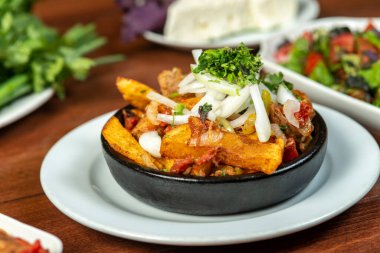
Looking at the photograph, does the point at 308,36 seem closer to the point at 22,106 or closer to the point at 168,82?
the point at 168,82

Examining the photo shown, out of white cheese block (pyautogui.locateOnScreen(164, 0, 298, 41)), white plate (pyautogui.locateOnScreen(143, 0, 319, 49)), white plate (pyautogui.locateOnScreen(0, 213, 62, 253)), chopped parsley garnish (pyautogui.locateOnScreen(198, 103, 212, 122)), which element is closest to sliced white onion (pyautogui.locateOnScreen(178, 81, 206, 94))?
chopped parsley garnish (pyautogui.locateOnScreen(198, 103, 212, 122))

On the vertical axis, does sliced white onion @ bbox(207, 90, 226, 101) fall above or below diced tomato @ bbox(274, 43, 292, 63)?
above

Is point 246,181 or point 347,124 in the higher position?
point 246,181

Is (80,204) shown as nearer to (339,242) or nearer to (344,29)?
(339,242)

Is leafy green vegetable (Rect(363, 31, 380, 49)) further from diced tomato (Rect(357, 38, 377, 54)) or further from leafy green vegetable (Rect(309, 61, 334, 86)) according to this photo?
leafy green vegetable (Rect(309, 61, 334, 86))

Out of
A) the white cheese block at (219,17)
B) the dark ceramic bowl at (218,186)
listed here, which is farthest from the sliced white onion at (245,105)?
the white cheese block at (219,17)

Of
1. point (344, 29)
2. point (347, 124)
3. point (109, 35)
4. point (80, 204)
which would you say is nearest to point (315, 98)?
point (347, 124)
